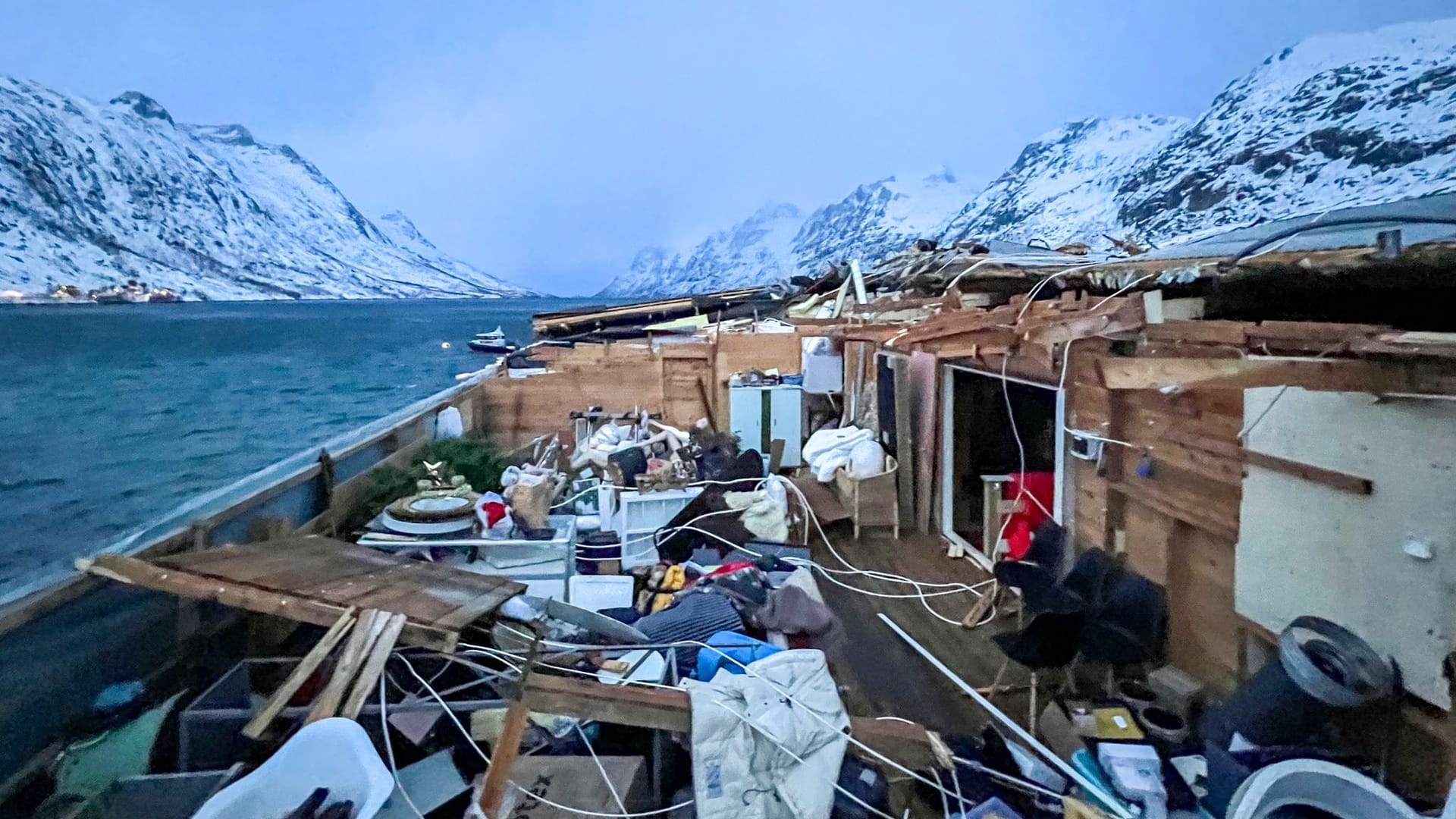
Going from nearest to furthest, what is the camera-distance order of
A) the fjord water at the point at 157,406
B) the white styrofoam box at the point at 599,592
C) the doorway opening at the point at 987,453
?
the white styrofoam box at the point at 599,592 < the doorway opening at the point at 987,453 < the fjord water at the point at 157,406

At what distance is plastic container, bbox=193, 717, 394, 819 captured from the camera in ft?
6.74

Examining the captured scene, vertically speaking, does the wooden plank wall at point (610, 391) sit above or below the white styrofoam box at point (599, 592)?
above

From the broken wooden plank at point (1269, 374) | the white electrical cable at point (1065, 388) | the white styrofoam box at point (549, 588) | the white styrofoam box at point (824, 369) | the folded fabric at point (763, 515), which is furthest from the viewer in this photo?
the white styrofoam box at point (824, 369)

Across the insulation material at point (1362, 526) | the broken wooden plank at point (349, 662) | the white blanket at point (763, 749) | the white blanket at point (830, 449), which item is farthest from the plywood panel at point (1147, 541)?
the broken wooden plank at point (349, 662)

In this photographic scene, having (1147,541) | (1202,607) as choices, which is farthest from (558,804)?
(1147,541)

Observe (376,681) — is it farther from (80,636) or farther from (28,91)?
(28,91)

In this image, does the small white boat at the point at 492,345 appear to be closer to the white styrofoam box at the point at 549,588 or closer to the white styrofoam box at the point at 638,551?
the white styrofoam box at the point at 638,551

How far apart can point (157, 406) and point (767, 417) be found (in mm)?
24333

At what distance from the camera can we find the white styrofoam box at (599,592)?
4234mm

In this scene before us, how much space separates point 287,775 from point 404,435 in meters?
4.33

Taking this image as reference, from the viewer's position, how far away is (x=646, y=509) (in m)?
5.24

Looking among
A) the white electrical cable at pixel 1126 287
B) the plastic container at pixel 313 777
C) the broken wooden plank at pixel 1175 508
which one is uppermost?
the white electrical cable at pixel 1126 287

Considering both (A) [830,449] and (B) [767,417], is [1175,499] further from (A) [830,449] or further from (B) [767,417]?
(B) [767,417]

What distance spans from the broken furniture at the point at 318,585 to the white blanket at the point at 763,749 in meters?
0.96
